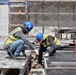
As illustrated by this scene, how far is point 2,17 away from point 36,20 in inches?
104

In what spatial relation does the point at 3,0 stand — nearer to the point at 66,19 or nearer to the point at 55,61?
the point at 66,19

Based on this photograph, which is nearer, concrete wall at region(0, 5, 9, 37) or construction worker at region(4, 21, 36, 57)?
construction worker at region(4, 21, 36, 57)

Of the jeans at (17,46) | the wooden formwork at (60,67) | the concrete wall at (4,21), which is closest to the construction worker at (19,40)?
the jeans at (17,46)

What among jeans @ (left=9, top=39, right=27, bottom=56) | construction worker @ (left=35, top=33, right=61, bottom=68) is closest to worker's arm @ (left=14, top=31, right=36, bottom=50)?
jeans @ (left=9, top=39, right=27, bottom=56)

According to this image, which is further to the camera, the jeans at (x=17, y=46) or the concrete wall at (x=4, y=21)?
the concrete wall at (x=4, y=21)

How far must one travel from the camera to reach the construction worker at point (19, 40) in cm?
706

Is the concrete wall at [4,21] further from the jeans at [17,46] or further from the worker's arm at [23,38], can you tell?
the worker's arm at [23,38]

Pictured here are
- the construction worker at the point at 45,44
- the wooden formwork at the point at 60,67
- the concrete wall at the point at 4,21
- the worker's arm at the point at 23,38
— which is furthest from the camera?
the concrete wall at the point at 4,21

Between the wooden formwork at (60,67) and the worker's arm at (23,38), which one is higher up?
the worker's arm at (23,38)

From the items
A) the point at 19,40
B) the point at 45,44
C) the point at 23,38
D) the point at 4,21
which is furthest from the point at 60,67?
the point at 4,21

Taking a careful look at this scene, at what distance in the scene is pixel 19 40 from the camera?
7113 mm

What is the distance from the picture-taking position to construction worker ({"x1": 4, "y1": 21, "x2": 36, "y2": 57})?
7.06 m

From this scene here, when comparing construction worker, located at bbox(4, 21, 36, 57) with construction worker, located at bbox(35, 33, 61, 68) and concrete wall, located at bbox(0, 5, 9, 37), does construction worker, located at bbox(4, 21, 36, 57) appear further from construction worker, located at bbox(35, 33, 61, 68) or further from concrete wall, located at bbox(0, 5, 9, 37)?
concrete wall, located at bbox(0, 5, 9, 37)

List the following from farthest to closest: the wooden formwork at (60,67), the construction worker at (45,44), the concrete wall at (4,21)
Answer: the concrete wall at (4,21) → the construction worker at (45,44) → the wooden formwork at (60,67)
